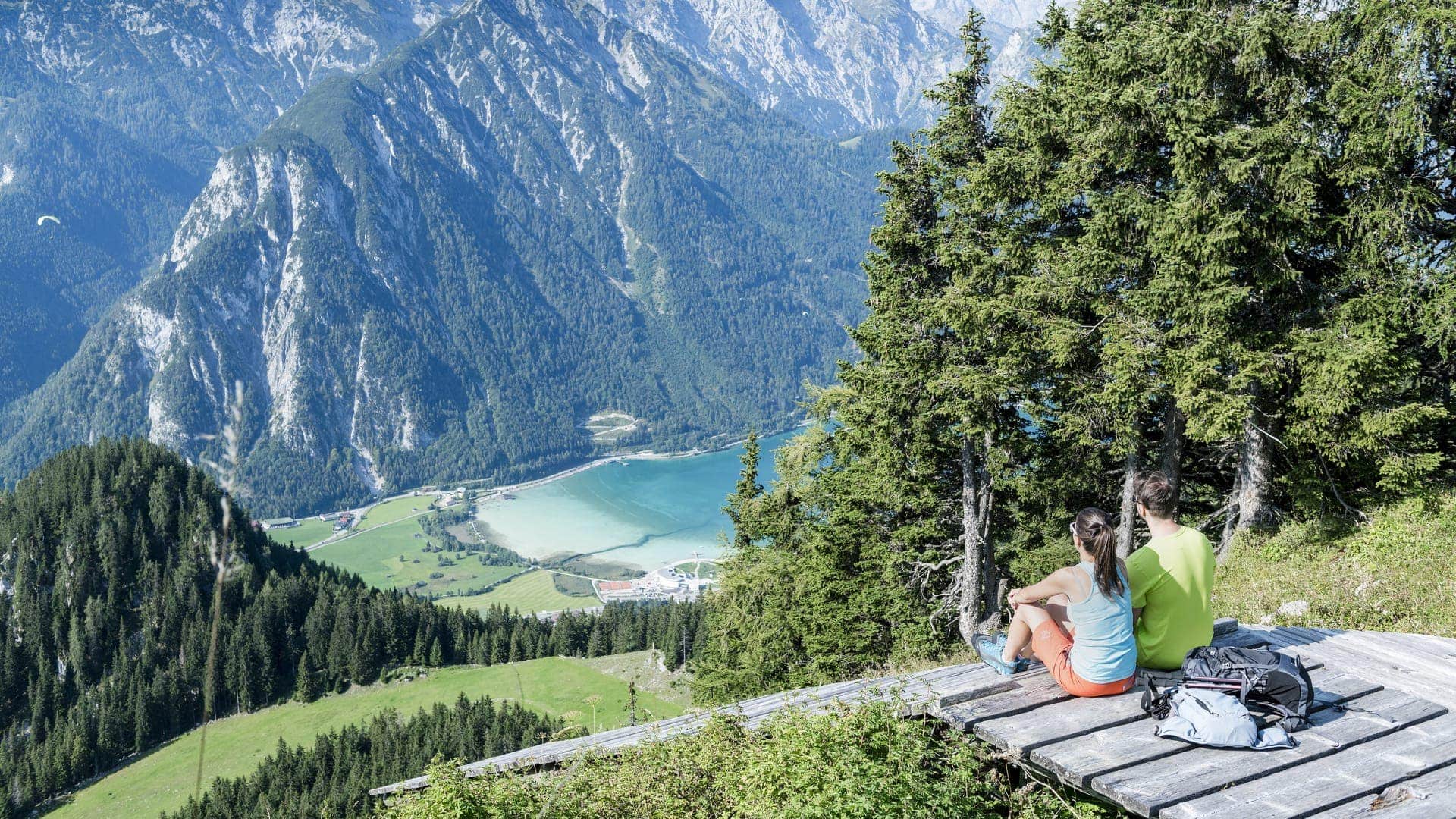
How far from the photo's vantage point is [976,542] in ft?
49.2

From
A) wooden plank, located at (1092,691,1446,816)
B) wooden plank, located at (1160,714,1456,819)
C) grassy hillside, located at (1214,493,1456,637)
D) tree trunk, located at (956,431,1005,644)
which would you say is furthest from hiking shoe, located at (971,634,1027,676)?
tree trunk, located at (956,431,1005,644)

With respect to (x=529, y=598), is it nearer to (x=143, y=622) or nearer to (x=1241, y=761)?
(x=143, y=622)

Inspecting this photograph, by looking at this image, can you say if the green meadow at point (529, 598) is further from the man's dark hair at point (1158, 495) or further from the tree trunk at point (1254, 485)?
the man's dark hair at point (1158, 495)

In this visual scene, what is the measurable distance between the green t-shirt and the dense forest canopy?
5.53 meters

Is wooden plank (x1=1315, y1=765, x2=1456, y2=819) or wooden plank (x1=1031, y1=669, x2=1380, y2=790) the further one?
wooden plank (x1=1031, y1=669, x2=1380, y2=790)

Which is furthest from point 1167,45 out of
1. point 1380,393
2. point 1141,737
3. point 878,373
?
point 1141,737

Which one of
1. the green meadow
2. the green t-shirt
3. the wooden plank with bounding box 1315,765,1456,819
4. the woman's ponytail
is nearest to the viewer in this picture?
the wooden plank with bounding box 1315,765,1456,819

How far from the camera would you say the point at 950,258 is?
14.0 m

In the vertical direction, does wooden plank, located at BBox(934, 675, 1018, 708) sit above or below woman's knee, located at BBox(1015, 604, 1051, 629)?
below

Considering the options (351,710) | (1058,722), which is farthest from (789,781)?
(351,710)

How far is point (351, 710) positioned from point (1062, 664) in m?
89.0

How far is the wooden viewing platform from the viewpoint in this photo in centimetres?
483

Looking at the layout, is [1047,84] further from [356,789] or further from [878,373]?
[356,789]

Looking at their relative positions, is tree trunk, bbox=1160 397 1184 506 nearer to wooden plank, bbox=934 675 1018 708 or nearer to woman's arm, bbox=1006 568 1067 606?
woman's arm, bbox=1006 568 1067 606
